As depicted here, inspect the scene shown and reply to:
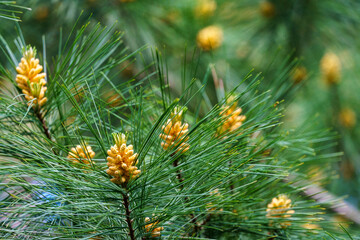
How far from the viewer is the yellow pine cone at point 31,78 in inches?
27.5

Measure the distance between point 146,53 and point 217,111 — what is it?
2.81 ft

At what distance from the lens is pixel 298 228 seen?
75cm

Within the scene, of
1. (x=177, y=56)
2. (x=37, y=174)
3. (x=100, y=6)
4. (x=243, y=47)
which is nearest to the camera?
(x=37, y=174)

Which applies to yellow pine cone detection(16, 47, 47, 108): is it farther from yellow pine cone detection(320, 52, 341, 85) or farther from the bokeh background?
yellow pine cone detection(320, 52, 341, 85)

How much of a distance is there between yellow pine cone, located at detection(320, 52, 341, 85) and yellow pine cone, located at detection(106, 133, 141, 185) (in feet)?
4.55

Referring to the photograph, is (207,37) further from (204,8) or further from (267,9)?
(267,9)

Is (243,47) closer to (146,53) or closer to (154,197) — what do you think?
(146,53)

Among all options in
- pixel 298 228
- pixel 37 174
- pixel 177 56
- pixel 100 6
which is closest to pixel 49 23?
pixel 100 6

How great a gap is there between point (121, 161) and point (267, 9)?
4.29ft

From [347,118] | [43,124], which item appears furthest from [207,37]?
[43,124]

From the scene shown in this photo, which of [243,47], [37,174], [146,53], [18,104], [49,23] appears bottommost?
[37,174]

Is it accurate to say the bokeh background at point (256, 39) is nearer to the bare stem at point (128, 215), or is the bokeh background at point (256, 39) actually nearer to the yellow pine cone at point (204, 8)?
the yellow pine cone at point (204, 8)

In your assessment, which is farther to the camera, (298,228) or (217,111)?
(298,228)

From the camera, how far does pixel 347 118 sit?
1859 millimetres
